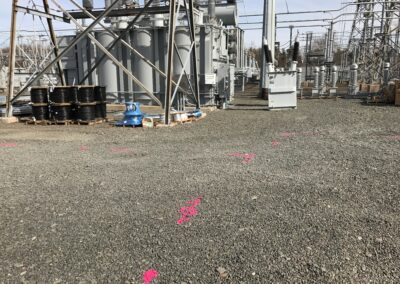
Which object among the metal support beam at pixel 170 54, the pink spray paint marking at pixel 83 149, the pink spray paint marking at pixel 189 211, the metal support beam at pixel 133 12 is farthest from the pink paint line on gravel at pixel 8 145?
the metal support beam at pixel 133 12

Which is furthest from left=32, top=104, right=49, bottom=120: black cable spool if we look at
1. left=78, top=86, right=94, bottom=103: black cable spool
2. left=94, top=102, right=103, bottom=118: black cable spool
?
left=94, top=102, right=103, bottom=118: black cable spool

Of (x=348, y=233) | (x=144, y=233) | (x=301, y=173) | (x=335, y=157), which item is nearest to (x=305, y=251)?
(x=348, y=233)

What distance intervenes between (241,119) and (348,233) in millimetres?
8778

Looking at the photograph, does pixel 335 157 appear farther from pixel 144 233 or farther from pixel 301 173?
pixel 144 233

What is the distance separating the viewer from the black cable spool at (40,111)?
11641 mm

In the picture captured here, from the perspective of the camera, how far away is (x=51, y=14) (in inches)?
518

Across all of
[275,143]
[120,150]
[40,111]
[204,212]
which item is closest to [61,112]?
[40,111]

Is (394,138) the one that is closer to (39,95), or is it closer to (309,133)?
(309,133)

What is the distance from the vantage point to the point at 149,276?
2893 mm

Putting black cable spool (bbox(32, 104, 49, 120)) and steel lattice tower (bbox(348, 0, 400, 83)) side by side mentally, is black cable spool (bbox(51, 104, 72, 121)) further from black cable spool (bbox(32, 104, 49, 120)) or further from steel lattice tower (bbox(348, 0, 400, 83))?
steel lattice tower (bbox(348, 0, 400, 83))

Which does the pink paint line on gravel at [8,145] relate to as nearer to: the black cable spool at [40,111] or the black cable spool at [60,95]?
the black cable spool at [60,95]

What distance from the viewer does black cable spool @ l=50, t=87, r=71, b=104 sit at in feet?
37.1

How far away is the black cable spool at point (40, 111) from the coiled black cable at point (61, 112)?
36cm

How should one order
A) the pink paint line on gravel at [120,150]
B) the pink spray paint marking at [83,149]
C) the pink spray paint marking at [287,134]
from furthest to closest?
the pink spray paint marking at [287,134] < the pink spray paint marking at [83,149] < the pink paint line on gravel at [120,150]
